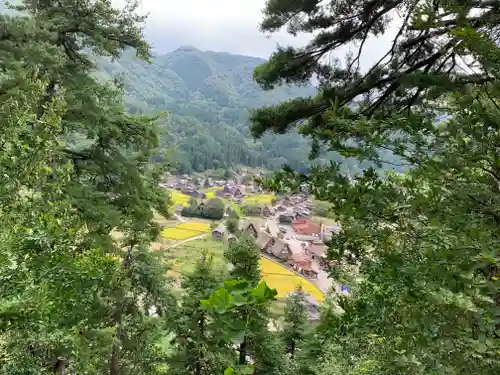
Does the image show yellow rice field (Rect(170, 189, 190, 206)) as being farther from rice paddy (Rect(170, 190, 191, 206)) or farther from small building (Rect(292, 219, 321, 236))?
small building (Rect(292, 219, 321, 236))

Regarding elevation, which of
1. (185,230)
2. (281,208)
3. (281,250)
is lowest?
(281,208)

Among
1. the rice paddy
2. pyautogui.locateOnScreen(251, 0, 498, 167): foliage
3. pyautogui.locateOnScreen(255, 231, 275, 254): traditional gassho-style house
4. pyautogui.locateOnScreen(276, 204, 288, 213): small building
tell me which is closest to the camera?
pyautogui.locateOnScreen(251, 0, 498, 167): foliage

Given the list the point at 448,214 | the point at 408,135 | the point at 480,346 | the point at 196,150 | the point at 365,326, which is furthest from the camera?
the point at 196,150

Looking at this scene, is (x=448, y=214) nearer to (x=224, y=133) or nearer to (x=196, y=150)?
(x=196, y=150)

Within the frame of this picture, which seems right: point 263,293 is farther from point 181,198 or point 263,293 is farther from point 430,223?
point 181,198

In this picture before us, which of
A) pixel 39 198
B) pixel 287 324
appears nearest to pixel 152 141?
pixel 39 198

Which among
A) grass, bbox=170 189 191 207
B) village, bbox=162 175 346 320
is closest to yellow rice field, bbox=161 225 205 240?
village, bbox=162 175 346 320

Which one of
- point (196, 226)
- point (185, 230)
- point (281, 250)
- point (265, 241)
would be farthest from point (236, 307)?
point (196, 226)

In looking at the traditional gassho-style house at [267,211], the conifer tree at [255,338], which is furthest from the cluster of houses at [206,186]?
the conifer tree at [255,338]
